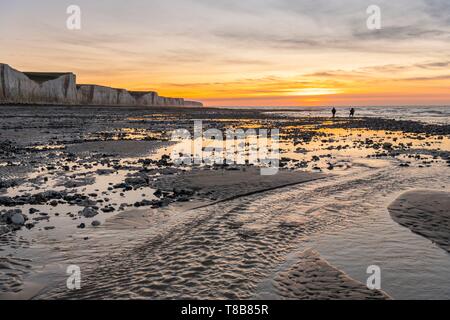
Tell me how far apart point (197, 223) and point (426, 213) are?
6496 mm

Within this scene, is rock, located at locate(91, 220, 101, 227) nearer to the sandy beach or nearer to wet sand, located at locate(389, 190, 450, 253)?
the sandy beach

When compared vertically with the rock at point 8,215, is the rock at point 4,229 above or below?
below

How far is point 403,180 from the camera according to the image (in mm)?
14734

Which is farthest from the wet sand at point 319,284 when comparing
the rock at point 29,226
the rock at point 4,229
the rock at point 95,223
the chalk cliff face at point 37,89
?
the chalk cliff face at point 37,89

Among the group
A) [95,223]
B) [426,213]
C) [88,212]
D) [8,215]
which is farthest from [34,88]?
[426,213]

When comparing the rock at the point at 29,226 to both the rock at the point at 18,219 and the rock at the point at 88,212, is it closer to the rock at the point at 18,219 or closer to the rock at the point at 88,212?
the rock at the point at 18,219

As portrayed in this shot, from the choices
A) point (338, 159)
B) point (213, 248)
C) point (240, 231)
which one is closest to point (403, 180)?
point (338, 159)

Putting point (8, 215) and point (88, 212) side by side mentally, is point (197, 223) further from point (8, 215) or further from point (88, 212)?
point (8, 215)

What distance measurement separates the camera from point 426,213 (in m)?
10.1

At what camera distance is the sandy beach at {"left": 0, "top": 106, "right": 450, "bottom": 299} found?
19.9 feet

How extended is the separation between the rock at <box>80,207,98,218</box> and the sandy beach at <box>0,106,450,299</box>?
A: 4cm

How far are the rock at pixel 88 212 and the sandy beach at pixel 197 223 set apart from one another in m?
0.04

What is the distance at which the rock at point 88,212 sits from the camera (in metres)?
9.68
